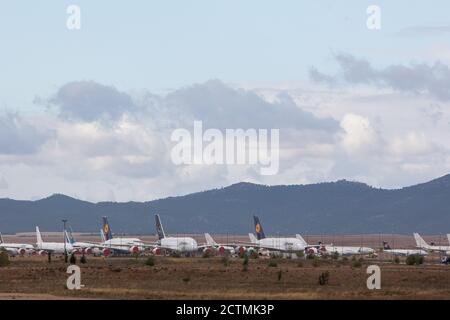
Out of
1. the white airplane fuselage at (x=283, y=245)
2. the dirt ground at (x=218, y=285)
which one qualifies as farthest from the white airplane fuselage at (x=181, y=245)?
the dirt ground at (x=218, y=285)

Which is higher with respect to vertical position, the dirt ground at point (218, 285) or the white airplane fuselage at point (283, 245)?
the white airplane fuselage at point (283, 245)

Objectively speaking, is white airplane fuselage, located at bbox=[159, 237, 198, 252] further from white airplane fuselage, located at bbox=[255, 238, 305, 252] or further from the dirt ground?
the dirt ground

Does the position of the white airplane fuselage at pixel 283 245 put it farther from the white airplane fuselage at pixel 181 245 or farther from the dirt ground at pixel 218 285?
the dirt ground at pixel 218 285

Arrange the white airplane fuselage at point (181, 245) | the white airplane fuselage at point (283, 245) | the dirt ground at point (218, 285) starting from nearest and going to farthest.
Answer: the dirt ground at point (218, 285) < the white airplane fuselage at point (283, 245) < the white airplane fuselage at point (181, 245)

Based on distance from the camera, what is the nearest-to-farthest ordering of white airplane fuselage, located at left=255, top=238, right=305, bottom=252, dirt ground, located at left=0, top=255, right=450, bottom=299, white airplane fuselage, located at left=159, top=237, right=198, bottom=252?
dirt ground, located at left=0, top=255, right=450, bottom=299
white airplane fuselage, located at left=255, top=238, right=305, bottom=252
white airplane fuselage, located at left=159, top=237, right=198, bottom=252

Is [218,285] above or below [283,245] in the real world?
below

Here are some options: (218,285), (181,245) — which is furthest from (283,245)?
(218,285)

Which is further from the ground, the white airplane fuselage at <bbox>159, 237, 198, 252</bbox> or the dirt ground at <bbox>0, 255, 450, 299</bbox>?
the white airplane fuselage at <bbox>159, 237, 198, 252</bbox>

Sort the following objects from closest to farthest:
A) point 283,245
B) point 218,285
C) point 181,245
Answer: point 218,285, point 181,245, point 283,245

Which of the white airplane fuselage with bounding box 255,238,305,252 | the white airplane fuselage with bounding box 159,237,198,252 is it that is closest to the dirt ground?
the white airplane fuselage with bounding box 255,238,305,252

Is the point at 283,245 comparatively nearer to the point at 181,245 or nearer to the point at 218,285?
the point at 181,245
